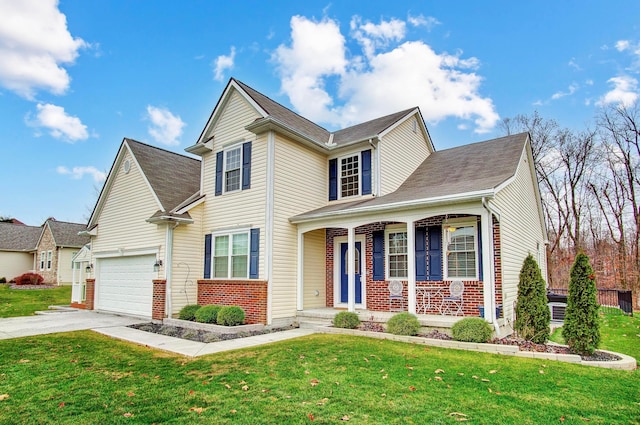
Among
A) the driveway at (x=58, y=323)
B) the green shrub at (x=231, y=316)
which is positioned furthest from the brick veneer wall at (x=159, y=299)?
the green shrub at (x=231, y=316)

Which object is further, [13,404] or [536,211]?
[536,211]

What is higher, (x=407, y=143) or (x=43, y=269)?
(x=407, y=143)

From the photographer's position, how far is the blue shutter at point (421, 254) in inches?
432

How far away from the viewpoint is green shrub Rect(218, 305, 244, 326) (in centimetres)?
1062

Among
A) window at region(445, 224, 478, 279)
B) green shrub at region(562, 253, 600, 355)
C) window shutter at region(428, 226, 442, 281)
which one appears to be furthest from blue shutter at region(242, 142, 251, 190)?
green shrub at region(562, 253, 600, 355)

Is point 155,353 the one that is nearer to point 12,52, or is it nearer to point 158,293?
point 158,293

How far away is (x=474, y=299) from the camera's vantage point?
10.1m

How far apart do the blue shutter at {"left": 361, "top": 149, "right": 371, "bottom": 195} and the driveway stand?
826 centimetres

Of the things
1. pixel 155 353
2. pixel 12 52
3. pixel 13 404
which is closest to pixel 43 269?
pixel 12 52

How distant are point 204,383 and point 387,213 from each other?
6405mm

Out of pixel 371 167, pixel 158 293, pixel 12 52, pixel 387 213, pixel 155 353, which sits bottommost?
pixel 155 353

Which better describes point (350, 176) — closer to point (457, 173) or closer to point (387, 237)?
point (387, 237)

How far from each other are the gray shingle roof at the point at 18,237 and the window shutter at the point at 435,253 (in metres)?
36.9

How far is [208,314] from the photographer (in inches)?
438
